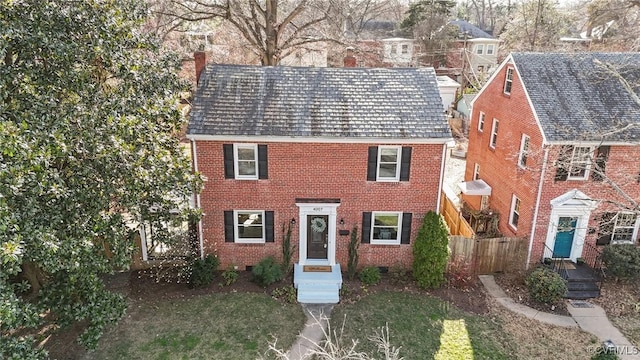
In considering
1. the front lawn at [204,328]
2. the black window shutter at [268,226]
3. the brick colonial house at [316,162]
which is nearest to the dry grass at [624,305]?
the brick colonial house at [316,162]

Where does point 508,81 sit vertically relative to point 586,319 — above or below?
above

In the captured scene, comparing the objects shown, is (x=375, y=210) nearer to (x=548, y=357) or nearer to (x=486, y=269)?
(x=486, y=269)

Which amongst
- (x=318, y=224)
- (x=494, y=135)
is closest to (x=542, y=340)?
(x=318, y=224)

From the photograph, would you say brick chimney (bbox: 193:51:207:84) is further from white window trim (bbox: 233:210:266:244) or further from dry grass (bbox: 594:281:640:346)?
dry grass (bbox: 594:281:640:346)

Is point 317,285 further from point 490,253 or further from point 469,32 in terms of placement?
point 469,32

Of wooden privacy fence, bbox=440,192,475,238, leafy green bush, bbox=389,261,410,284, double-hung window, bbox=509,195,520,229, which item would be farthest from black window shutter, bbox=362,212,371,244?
double-hung window, bbox=509,195,520,229
